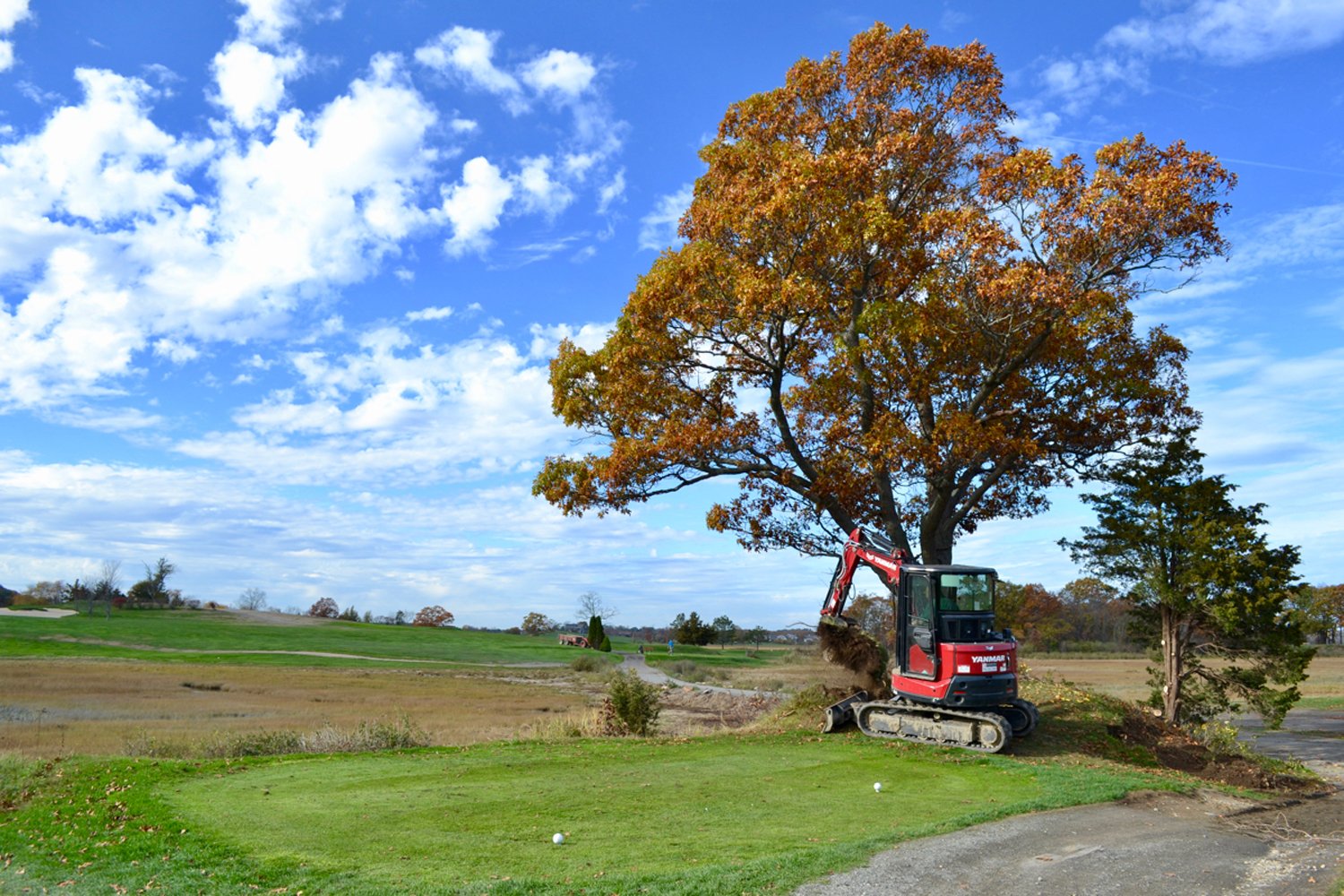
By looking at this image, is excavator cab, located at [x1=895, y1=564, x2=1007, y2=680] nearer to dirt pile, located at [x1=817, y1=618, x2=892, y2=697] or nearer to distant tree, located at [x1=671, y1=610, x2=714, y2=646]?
dirt pile, located at [x1=817, y1=618, x2=892, y2=697]

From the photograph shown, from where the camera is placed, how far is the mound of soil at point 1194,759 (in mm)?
16469

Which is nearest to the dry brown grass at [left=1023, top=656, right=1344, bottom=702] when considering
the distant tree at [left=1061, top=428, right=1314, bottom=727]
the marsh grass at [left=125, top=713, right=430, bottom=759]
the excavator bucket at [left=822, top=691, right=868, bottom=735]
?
the distant tree at [left=1061, top=428, right=1314, bottom=727]

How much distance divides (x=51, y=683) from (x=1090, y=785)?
4419cm

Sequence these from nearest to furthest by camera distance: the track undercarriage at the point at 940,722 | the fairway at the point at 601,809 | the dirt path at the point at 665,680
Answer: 1. the fairway at the point at 601,809
2. the track undercarriage at the point at 940,722
3. the dirt path at the point at 665,680

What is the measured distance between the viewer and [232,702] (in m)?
37.5

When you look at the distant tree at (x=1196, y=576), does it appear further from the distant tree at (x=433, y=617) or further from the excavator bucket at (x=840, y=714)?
the distant tree at (x=433, y=617)

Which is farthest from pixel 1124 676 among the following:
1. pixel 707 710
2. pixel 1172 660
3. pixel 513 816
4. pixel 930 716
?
pixel 513 816

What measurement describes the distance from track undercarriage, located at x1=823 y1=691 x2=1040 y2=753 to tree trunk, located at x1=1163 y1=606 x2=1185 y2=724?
941 centimetres

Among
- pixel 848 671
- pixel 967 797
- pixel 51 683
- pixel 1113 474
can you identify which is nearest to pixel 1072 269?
pixel 1113 474

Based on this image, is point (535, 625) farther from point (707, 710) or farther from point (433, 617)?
point (707, 710)

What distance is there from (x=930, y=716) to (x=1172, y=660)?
37.3 feet

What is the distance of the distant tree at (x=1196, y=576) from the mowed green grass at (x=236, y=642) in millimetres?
56730

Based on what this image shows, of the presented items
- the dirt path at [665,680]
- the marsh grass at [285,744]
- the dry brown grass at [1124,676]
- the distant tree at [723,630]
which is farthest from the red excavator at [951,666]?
the distant tree at [723,630]

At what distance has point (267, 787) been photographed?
1431 cm
